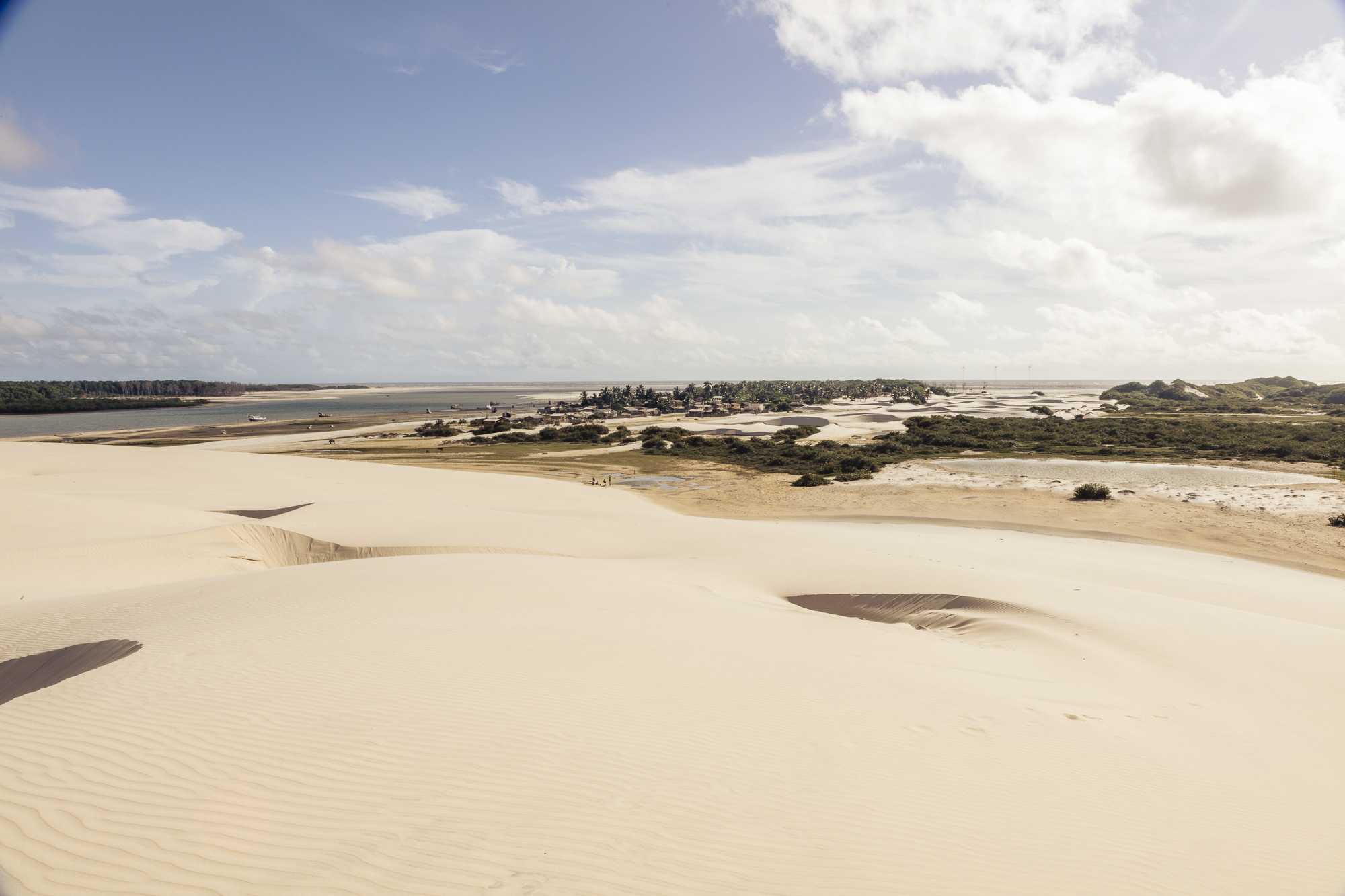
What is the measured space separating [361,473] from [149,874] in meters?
29.7

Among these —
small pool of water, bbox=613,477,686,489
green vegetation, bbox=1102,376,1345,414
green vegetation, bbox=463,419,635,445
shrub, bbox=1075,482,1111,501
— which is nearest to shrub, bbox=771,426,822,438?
green vegetation, bbox=463,419,635,445

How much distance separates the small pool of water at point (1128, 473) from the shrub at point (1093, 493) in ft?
13.0

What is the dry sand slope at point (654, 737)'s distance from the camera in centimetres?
342

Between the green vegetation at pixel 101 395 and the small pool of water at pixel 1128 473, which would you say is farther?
the green vegetation at pixel 101 395

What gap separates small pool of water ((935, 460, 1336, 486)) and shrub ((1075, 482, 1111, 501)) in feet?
13.0

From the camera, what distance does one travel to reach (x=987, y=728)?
571cm

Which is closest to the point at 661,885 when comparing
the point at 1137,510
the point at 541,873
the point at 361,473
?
the point at 541,873

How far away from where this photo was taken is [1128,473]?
2916 cm

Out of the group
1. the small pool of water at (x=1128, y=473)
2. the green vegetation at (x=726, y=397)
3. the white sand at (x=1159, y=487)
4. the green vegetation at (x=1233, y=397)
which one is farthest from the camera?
the green vegetation at (x=726, y=397)

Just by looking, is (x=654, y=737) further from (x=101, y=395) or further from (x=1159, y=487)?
(x=101, y=395)

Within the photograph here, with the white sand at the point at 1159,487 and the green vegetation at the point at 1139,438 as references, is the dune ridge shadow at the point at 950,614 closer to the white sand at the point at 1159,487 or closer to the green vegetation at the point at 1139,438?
the white sand at the point at 1159,487

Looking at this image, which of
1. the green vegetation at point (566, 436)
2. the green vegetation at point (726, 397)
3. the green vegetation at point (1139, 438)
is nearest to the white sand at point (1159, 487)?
the green vegetation at point (1139, 438)

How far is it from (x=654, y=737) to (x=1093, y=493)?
→ 83.2 feet

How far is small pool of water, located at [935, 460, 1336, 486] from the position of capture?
26141mm
